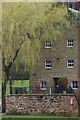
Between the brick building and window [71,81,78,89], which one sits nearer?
the brick building

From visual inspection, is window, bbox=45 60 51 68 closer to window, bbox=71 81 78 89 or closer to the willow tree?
window, bbox=71 81 78 89

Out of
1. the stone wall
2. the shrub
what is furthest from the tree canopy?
the shrub

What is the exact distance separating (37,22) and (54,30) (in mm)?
4389

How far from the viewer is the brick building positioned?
45.8 m

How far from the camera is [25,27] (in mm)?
36500

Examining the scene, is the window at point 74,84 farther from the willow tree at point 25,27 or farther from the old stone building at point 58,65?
the willow tree at point 25,27

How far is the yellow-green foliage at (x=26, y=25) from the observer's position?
35.4m

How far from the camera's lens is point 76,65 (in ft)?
152

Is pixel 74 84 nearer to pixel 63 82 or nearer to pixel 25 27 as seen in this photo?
pixel 63 82

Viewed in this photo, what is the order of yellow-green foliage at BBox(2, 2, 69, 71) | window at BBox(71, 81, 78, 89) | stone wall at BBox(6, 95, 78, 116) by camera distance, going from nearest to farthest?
yellow-green foliage at BBox(2, 2, 69, 71), stone wall at BBox(6, 95, 78, 116), window at BBox(71, 81, 78, 89)

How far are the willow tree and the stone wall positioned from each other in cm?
220

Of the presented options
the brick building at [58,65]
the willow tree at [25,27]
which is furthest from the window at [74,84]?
the willow tree at [25,27]

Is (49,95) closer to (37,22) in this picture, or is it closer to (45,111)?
(45,111)

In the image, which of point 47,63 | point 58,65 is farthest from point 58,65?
point 47,63
